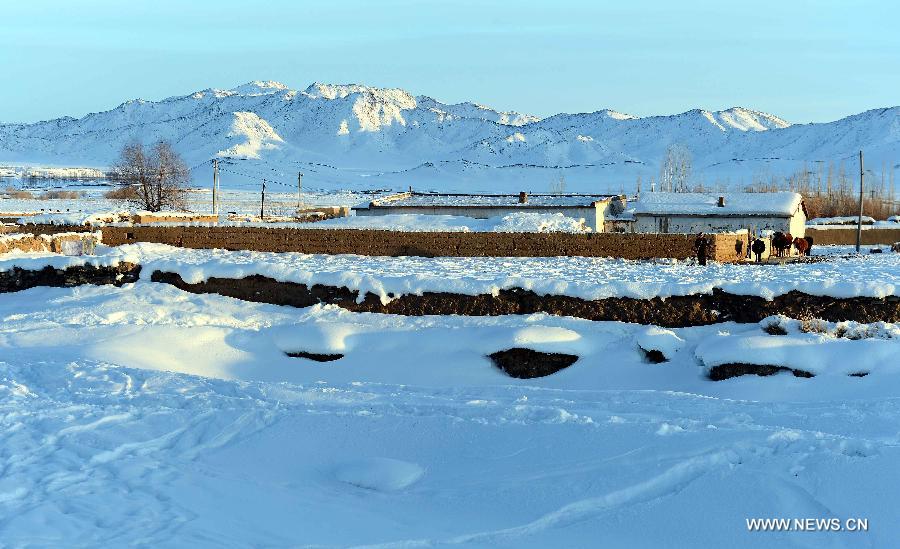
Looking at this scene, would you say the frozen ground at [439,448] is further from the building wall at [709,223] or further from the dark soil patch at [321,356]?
the building wall at [709,223]

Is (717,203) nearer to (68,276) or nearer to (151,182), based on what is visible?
(68,276)

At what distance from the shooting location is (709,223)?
183 ft

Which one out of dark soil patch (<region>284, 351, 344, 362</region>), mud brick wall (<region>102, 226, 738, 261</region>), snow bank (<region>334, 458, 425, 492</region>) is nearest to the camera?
snow bank (<region>334, 458, 425, 492</region>)

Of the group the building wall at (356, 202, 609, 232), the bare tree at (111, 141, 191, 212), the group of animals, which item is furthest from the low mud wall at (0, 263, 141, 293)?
the bare tree at (111, 141, 191, 212)

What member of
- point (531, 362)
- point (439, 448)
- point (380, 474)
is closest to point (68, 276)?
point (531, 362)

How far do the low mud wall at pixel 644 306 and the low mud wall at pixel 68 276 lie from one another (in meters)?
6.35

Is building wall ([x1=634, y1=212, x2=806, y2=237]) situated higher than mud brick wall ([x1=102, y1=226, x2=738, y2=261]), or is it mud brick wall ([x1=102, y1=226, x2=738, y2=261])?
building wall ([x1=634, y1=212, x2=806, y2=237])

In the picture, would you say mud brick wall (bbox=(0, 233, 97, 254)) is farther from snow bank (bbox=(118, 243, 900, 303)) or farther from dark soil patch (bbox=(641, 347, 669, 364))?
dark soil patch (bbox=(641, 347, 669, 364))

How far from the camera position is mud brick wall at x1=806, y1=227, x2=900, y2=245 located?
65.9 m

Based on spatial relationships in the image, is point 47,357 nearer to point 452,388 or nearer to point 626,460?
point 452,388

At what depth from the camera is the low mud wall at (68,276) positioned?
82.8ft

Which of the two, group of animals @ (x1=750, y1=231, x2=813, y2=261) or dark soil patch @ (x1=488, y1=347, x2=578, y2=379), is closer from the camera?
dark soil patch @ (x1=488, y1=347, x2=578, y2=379)

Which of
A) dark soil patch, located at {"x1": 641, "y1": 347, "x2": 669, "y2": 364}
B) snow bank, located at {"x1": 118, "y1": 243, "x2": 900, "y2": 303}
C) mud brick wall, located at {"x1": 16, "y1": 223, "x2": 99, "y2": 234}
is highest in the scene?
mud brick wall, located at {"x1": 16, "y1": 223, "x2": 99, "y2": 234}

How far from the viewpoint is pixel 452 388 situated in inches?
580
